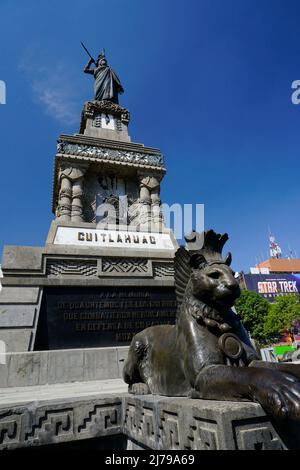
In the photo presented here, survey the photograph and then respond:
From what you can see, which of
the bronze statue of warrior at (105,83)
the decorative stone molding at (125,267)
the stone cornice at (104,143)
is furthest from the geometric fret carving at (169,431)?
the bronze statue of warrior at (105,83)

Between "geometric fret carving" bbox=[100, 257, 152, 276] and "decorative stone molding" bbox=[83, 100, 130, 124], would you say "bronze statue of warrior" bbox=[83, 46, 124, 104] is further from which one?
"geometric fret carving" bbox=[100, 257, 152, 276]

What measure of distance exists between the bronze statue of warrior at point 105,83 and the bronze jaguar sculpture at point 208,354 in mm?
16520

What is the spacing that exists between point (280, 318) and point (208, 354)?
174 ft

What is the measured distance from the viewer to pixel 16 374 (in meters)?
5.19

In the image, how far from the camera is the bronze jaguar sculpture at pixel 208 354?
179 centimetres

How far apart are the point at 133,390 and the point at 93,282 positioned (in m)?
4.20

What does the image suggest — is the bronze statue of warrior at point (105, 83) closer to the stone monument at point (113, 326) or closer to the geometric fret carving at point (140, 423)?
the stone monument at point (113, 326)

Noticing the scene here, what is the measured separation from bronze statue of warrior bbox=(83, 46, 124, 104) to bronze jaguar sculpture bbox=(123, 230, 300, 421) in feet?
54.2

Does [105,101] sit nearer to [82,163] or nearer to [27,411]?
[82,163]

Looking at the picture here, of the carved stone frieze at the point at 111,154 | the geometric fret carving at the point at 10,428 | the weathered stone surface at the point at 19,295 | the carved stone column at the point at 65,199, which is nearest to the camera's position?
the geometric fret carving at the point at 10,428

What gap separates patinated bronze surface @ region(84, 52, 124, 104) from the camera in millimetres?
17062

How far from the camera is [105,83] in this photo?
17625mm

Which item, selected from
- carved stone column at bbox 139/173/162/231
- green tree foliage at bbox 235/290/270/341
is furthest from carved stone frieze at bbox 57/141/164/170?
green tree foliage at bbox 235/290/270/341
